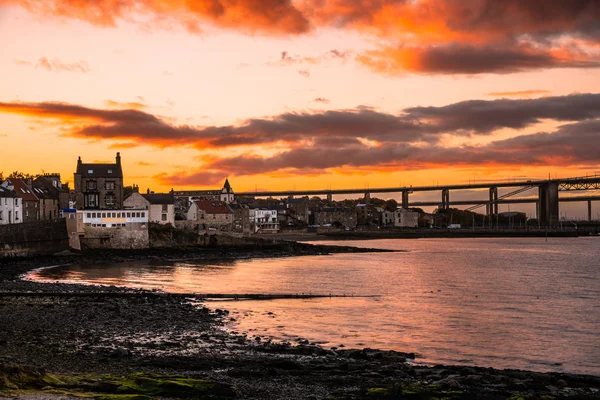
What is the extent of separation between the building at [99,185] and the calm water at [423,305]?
21.4 metres

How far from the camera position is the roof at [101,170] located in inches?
3679

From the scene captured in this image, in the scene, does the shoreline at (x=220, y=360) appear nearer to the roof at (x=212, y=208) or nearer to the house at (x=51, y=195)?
the house at (x=51, y=195)

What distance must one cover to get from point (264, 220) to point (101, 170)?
86428 millimetres

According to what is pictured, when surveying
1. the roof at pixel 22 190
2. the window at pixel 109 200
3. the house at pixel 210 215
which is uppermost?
the roof at pixel 22 190

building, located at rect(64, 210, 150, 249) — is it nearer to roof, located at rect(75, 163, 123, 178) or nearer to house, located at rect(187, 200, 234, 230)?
roof, located at rect(75, 163, 123, 178)

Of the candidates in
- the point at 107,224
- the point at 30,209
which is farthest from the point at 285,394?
the point at 30,209

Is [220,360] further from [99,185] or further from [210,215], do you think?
[210,215]

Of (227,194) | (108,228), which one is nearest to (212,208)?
(108,228)

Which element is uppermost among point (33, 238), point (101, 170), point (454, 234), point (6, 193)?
point (101, 170)

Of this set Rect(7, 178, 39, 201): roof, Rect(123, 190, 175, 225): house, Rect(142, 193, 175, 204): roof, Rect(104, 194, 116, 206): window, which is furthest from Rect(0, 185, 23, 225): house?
Rect(142, 193, 175, 204): roof

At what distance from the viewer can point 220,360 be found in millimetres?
22375

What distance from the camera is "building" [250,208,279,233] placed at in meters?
170

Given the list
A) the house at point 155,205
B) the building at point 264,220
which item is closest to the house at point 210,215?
the house at point 155,205

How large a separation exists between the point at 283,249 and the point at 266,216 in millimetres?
80353
